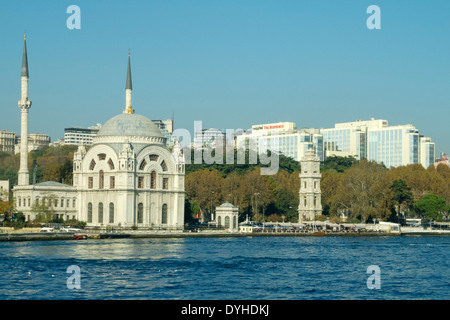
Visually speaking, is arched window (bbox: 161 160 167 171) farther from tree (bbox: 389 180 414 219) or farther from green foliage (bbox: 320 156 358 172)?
green foliage (bbox: 320 156 358 172)

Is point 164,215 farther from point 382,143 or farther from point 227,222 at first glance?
point 382,143

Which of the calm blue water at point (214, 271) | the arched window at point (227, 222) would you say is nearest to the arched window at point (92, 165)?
the arched window at point (227, 222)

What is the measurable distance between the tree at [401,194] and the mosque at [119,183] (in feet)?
97.0

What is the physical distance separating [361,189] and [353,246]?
94.6 ft

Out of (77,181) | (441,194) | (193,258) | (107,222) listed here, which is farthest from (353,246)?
(441,194)

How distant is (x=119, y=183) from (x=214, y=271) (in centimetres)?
3676

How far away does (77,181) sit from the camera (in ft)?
255

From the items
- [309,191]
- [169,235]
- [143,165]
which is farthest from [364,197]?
[169,235]

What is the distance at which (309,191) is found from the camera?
92.6m

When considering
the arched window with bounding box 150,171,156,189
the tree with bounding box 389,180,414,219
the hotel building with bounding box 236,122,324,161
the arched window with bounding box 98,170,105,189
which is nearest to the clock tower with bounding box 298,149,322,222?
the tree with bounding box 389,180,414,219

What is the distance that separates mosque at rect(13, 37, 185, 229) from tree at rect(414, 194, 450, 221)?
1317 inches

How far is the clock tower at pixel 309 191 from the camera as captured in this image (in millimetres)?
92250

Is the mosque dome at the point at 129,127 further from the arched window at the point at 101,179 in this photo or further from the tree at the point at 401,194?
the tree at the point at 401,194
